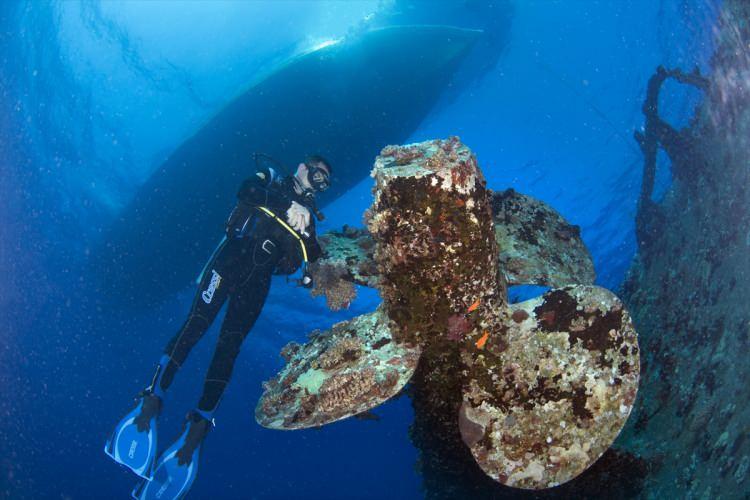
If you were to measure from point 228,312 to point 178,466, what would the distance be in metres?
2.59

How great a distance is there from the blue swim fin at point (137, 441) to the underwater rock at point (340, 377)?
4.87 metres

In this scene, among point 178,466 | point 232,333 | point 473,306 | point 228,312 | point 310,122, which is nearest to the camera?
point 473,306

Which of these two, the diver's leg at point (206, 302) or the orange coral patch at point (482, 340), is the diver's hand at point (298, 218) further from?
the orange coral patch at point (482, 340)

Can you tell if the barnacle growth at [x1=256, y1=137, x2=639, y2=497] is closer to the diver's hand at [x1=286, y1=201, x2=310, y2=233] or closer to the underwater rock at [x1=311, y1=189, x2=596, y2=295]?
the underwater rock at [x1=311, y1=189, x2=596, y2=295]

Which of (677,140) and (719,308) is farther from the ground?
(677,140)

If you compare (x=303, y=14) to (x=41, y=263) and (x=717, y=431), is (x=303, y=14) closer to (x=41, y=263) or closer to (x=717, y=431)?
(x=717, y=431)

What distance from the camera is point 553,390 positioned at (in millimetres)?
3051

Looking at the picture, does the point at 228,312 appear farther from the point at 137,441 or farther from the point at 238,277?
the point at 137,441

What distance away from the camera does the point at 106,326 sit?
25828 mm

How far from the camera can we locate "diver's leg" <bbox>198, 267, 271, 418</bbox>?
744 cm

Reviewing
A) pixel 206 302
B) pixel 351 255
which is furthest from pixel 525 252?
pixel 206 302

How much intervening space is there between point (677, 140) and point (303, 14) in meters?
12.8

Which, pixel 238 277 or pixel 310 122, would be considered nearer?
pixel 238 277

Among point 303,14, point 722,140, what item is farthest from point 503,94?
point 722,140
